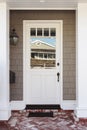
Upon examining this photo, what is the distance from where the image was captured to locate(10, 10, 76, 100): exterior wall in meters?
6.79

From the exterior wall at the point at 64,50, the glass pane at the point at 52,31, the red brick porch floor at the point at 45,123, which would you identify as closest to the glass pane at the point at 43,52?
the glass pane at the point at 52,31

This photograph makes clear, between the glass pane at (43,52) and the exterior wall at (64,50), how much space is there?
33 centimetres

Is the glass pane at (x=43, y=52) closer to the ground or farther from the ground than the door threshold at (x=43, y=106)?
farther from the ground

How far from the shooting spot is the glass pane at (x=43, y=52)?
22.8 feet

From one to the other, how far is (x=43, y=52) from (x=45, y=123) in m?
2.25

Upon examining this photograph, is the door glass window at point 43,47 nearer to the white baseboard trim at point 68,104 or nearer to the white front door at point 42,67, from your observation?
the white front door at point 42,67

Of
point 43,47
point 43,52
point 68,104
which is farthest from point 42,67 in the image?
point 68,104

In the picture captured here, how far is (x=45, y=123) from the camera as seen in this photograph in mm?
5430

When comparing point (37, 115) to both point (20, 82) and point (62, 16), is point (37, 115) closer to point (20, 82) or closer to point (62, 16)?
point (20, 82)

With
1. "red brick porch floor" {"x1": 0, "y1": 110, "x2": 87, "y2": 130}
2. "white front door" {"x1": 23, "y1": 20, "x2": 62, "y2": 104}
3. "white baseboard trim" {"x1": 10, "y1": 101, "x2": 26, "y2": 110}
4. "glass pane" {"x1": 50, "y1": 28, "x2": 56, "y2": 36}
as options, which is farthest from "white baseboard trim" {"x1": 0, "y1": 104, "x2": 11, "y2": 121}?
"glass pane" {"x1": 50, "y1": 28, "x2": 56, "y2": 36}

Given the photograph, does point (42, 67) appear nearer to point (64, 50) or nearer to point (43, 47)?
point (43, 47)

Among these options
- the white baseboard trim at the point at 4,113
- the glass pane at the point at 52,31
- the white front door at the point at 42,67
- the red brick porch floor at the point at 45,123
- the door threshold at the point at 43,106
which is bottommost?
the red brick porch floor at the point at 45,123

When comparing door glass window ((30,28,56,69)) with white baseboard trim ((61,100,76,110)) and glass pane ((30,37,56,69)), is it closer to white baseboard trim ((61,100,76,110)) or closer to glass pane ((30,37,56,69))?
glass pane ((30,37,56,69))

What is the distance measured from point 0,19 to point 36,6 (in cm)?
93
